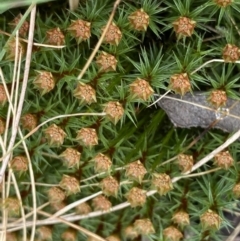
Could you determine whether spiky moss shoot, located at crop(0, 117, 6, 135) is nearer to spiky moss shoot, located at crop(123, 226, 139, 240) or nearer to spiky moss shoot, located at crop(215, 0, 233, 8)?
spiky moss shoot, located at crop(123, 226, 139, 240)

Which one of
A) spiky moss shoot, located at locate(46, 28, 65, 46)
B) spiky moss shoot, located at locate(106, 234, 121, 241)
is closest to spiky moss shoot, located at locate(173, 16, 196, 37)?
spiky moss shoot, located at locate(46, 28, 65, 46)

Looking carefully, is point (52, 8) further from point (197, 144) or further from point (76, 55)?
point (197, 144)

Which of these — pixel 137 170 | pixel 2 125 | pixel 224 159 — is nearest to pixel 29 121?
pixel 2 125

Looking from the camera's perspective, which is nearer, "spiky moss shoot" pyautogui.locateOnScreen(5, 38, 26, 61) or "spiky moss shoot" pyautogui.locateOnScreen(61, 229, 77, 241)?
"spiky moss shoot" pyautogui.locateOnScreen(5, 38, 26, 61)

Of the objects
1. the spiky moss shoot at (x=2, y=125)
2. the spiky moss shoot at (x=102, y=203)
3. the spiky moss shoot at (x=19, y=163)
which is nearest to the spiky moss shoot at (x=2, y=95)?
the spiky moss shoot at (x=2, y=125)

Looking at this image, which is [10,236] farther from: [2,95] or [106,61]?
[106,61]

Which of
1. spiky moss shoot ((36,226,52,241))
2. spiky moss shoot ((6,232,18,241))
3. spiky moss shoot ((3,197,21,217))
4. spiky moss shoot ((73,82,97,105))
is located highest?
spiky moss shoot ((73,82,97,105))
